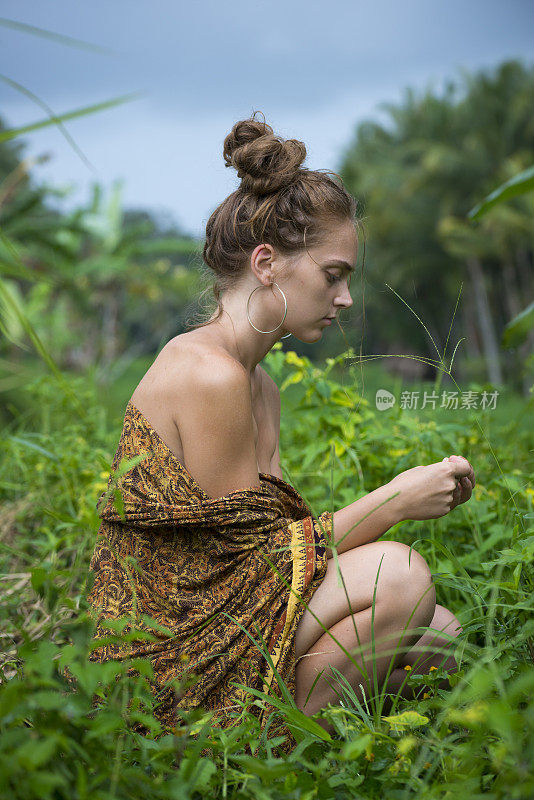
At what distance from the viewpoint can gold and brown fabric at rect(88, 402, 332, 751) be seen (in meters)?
1.48

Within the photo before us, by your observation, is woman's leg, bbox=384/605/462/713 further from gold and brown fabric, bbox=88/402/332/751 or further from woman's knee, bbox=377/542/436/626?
gold and brown fabric, bbox=88/402/332/751

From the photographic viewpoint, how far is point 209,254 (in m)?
1.90

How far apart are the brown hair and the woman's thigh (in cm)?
70

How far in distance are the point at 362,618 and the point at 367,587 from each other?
7 centimetres

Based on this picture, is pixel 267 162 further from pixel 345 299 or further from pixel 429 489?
pixel 429 489

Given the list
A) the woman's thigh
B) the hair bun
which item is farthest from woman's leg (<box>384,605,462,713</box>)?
the hair bun

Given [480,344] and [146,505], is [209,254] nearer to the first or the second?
[146,505]

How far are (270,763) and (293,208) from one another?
122 centimetres

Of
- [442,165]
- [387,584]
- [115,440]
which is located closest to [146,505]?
[387,584]

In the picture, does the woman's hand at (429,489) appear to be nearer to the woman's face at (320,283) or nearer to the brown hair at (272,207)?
the woman's face at (320,283)

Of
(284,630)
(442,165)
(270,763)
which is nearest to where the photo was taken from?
(270,763)

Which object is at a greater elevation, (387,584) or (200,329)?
(200,329)

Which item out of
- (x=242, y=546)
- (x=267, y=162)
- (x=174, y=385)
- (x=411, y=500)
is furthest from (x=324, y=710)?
(x=267, y=162)

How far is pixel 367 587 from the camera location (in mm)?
1534
